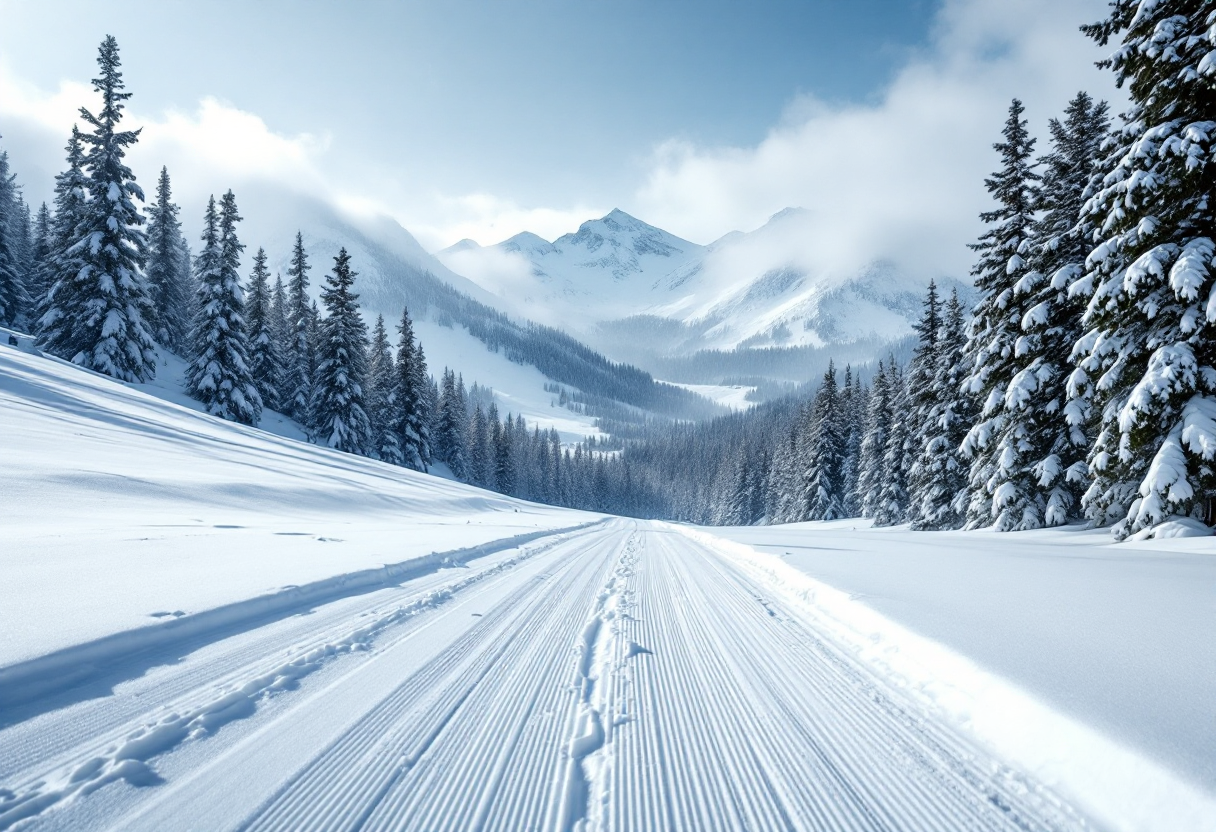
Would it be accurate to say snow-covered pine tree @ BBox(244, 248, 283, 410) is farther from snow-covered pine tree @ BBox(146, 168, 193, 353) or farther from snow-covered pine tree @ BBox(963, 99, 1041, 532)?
snow-covered pine tree @ BBox(963, 99, 1041, 532)

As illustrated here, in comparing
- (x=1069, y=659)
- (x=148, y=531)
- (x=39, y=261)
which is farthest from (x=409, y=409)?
(x=1069, y=659)

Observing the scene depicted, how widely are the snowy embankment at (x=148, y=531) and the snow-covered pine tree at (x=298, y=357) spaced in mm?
23473

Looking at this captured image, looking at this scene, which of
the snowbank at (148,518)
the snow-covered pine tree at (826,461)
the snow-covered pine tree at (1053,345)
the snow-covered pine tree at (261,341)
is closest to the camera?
the snowbank at (148,518)

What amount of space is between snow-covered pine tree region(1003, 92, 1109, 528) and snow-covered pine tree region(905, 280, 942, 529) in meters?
7.63

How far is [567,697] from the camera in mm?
2990

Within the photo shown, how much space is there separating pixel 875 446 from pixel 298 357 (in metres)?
45.5

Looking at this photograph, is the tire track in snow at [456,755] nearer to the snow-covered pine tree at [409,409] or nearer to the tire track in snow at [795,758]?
the tire track in snow at [795,758]

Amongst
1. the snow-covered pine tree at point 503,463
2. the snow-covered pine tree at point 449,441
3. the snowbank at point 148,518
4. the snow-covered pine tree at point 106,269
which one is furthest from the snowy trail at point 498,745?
the snow-covered pine tree at point 503,463

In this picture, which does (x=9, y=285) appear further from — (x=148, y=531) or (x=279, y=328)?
(x=148, y=531)

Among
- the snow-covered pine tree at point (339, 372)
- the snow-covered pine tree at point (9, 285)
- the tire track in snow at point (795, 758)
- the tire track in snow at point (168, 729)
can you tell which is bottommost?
the tire track in snow at point (795, 758)

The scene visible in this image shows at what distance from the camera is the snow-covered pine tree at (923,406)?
23.6 m

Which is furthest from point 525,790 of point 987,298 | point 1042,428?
point 987,298

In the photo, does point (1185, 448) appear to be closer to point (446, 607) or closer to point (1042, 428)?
point (1042, 428)

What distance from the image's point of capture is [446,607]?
16.0 ft
